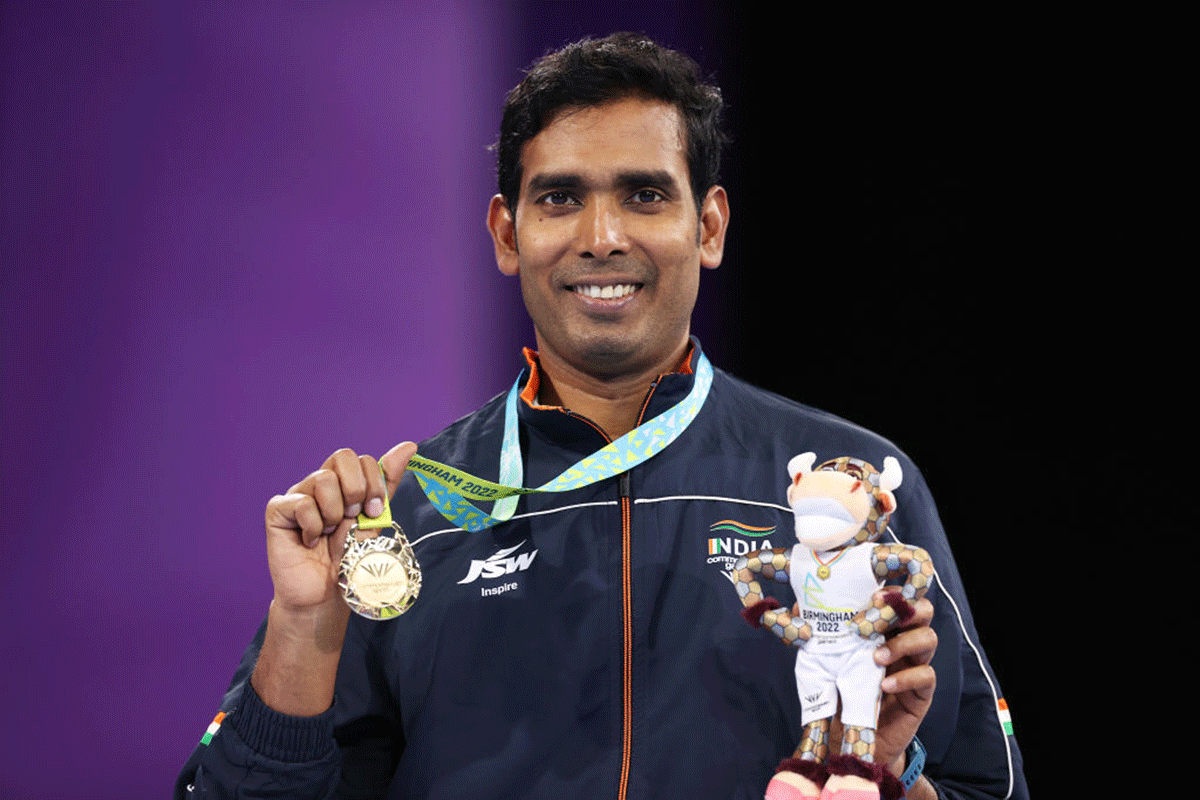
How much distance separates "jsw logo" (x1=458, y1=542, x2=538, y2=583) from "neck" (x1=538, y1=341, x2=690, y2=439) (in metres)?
0.28

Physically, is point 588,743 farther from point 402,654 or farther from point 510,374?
point 510,374

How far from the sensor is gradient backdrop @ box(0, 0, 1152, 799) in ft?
8.82

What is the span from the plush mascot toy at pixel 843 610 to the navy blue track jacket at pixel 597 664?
28 cm

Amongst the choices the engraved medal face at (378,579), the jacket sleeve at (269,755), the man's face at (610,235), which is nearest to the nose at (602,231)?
the man's face at (610,235)

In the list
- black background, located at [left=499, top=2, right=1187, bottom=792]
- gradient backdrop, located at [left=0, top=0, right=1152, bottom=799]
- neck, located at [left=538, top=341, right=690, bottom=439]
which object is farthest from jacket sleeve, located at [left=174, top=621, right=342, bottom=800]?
black background, located at [left=499, top=2, right=1187, bottom=792]

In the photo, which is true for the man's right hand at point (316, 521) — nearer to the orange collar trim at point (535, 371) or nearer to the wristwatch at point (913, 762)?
the orange collar trim at point (535, 371)

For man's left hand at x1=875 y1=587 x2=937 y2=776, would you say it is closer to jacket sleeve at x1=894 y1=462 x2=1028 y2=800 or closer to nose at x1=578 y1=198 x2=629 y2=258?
jacket sleeve at x1=894 y1=462 x2=1028 y2=800

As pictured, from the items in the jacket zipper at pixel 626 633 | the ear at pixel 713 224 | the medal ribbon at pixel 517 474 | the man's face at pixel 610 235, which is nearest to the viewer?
the jacket zipper at pixel 626 633

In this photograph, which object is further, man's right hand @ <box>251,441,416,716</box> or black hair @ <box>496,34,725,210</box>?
black hair @ <box>496,34,725,210</box>

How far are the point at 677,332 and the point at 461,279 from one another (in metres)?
1.30

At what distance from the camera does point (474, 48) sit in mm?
3094

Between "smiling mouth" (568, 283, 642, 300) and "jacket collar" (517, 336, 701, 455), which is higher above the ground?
"smiling mouth" (568, 283, 642, 300)

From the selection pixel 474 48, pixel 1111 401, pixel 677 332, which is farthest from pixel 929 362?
pixel 474 48

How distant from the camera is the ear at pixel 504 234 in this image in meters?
2.06
